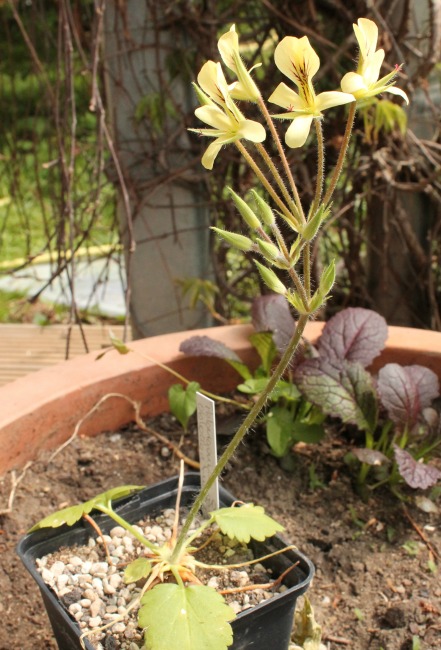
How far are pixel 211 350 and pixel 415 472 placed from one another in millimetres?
384

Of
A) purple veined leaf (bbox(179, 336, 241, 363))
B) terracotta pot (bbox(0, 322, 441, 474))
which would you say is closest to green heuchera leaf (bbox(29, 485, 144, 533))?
terracotta pot (bbox(0, 322, 441, 474))

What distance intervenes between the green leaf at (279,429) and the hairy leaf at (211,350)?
0.10 m

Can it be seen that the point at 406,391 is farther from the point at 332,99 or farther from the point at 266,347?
the point at 332,99

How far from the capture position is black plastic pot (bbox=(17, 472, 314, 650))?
0.77 m

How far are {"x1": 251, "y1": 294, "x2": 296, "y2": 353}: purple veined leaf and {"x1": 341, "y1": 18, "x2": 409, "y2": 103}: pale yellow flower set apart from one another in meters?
0.64

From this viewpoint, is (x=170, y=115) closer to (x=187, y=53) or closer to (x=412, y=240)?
(x=187, y=53)

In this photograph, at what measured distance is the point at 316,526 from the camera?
1.10 meters

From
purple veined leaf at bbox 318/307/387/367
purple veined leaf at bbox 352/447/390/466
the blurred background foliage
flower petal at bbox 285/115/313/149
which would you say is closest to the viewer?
flower petal at bbox 285/115/313/149

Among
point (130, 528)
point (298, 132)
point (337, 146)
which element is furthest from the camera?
point (337, 146)

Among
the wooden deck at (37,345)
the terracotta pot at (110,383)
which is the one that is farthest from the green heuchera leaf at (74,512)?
the wooden deck at (37,345)

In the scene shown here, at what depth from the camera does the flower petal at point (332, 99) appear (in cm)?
59

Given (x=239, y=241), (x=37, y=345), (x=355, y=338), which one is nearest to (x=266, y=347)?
(x=355, y=338)

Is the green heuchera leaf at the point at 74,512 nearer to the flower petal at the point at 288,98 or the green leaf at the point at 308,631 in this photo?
the green leaf at the point at 308,631

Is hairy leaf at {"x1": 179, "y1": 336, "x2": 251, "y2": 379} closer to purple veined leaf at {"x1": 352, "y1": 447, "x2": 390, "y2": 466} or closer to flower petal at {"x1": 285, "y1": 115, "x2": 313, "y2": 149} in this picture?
purple veined leaf at {"x1": 352, "y1": 447, "x2": 390, "y2": 466}
